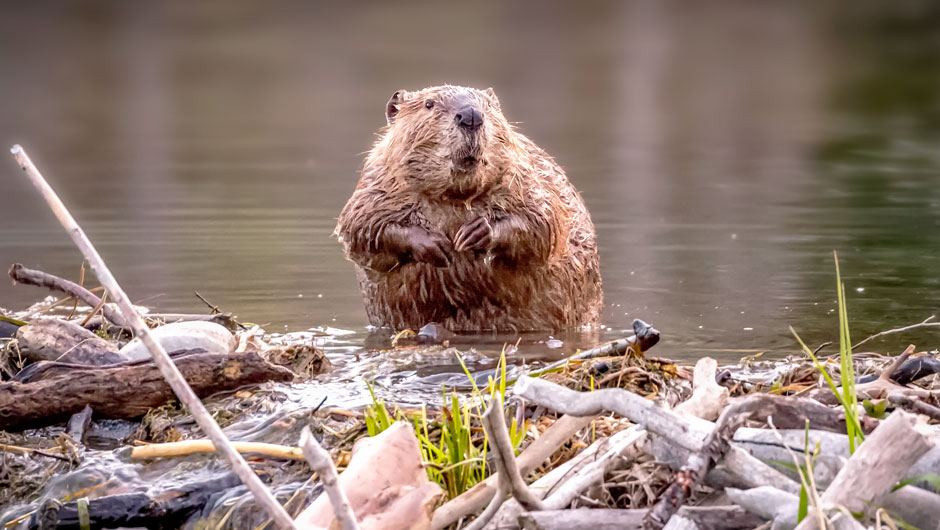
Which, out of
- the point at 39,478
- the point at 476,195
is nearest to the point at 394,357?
the point at 476,195

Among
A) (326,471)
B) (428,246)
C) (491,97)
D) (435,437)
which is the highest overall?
(491,97)

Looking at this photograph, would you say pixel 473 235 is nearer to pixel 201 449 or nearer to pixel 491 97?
pixel 491 97

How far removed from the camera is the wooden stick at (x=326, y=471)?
1.65m

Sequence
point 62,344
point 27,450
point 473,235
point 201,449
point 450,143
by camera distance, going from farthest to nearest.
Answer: point 473,235
point 450,143
point 62,344
point 27,450
point 201,449

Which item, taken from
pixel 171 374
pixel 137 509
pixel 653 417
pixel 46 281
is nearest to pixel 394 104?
pixel 46 281

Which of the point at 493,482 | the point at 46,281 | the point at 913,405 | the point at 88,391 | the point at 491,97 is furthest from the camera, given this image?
the point at 491,97

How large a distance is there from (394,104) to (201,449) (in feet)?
7.02

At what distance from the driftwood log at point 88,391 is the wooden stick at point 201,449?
386mm

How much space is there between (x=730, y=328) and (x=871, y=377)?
6.89 feet

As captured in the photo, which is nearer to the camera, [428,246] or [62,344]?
[62,344]

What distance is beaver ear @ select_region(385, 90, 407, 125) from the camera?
4742 millimetres

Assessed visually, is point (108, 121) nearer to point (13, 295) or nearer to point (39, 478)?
point (13, 295)

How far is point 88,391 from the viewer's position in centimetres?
338

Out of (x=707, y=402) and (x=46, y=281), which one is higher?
(x=707, y=402)
